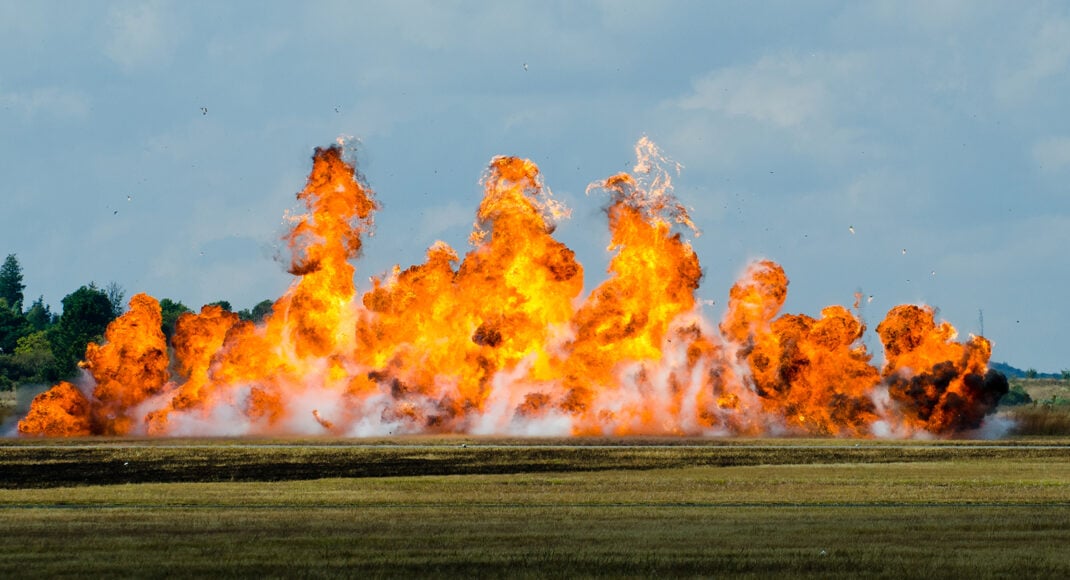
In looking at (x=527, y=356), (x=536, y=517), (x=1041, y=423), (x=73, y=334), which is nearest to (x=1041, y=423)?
(x=1041, y=423)

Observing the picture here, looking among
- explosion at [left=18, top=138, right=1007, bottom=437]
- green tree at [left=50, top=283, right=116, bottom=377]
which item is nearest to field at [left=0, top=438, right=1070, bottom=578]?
explosion at [left=18, top=138, right=1007, bottom=437]

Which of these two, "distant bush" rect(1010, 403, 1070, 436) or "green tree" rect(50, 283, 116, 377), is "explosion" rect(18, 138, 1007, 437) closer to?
"distant bush" rect(1010, 403, 1070, 436)

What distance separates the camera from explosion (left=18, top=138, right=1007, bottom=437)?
386 feet

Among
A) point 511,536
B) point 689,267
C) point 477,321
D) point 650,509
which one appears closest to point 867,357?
point 689,267

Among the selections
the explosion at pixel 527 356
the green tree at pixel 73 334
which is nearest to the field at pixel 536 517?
the explosion at pixel 527 356

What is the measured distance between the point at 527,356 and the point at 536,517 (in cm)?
8275

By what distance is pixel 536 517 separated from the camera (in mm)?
39500

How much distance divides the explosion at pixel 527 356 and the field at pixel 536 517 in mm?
45104

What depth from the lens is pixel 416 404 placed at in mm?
118938

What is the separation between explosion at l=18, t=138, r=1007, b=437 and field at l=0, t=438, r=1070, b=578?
4510 centimetres

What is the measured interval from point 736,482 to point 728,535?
19.0 metres

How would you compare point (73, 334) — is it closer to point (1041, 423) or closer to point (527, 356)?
point (527, 356)

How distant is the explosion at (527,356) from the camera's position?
117625 millimetres

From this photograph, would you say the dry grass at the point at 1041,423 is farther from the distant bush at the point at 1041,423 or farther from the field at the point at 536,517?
the field at the point at 536,517
